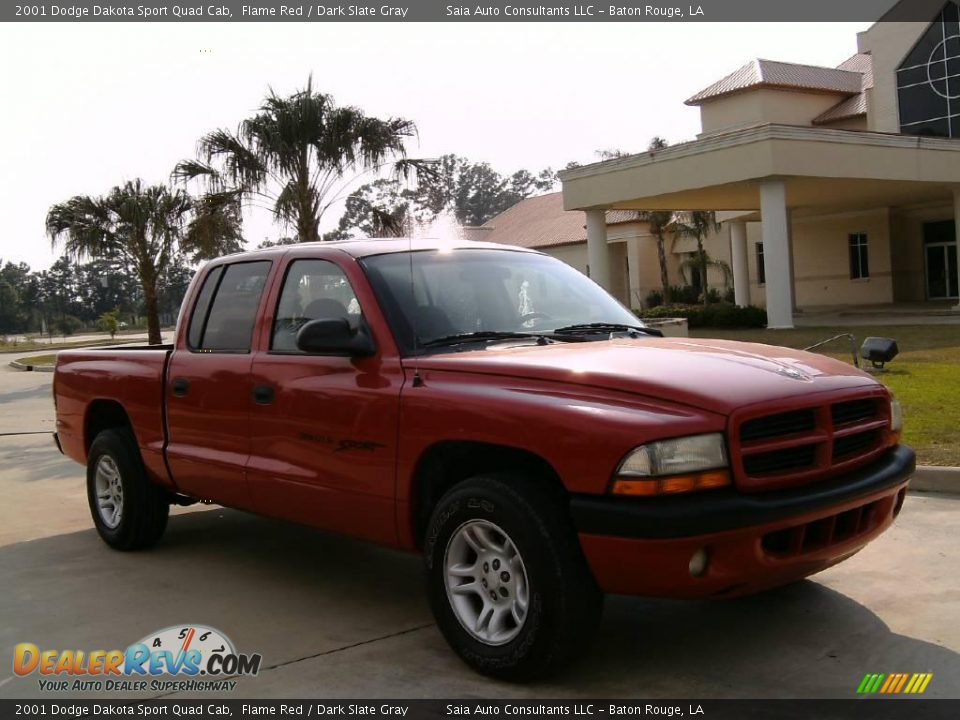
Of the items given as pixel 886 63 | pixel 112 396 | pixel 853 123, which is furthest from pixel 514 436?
pixel 853 123

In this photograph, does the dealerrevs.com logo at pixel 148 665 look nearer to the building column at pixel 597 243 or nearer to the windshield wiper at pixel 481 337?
the windshield wiper at pixel 481 337

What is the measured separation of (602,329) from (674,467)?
1.59 m

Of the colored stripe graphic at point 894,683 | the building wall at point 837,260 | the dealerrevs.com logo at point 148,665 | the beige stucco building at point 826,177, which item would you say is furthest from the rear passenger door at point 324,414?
the building wall at point 837,260

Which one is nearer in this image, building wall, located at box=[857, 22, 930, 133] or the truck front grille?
the truck front grille

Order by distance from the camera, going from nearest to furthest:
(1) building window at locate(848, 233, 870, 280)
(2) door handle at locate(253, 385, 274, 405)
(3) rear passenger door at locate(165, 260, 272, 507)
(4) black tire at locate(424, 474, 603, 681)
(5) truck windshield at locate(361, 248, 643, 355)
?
(4) black tire at locate(424, 474, 603, 681) < (5) truck windshield at locate(361, 248, 643, 355) < (2) door handle at locate(253, 385, 274, 405) < (3) rear passenger door at locate(165, 260, 272, 507) < (1) building window at locate(848, 233, 870, 280)

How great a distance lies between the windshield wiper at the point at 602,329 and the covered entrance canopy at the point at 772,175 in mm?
21216

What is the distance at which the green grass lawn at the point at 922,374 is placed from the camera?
8.38 meters

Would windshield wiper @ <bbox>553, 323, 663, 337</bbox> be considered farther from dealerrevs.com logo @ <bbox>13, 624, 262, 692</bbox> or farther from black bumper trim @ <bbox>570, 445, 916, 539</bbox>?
dealerrevs.com logo @ <bbox>13, 624, 262, 692</bbox>

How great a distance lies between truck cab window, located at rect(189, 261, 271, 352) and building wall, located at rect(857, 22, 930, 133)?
34005 millimetres

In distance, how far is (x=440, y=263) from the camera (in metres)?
5.23

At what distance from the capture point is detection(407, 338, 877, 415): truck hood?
383cm

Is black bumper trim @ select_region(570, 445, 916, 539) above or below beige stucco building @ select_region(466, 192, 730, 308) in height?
below

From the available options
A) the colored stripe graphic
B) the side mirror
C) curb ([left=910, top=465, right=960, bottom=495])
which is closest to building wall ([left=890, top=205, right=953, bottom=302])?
curb ([left=910, top=465, right=960, bottom=495])

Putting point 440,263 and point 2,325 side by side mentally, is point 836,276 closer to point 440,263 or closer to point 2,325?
point 440,263
